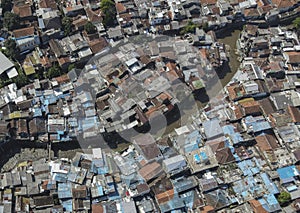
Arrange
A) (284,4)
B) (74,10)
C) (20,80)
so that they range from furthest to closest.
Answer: (284,4) < (74,10) < (20,80)

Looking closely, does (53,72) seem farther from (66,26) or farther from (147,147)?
(147,147)

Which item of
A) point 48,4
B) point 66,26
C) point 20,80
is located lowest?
point 20,80

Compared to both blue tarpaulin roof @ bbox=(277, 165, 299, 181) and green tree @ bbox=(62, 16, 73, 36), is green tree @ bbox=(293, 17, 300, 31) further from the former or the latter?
green tree @ bbox=(62, 16, 73, 36)

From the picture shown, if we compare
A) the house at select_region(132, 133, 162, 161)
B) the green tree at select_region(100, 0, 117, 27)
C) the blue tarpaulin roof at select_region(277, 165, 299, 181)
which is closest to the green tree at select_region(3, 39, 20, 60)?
the green tree at select_region(100, 0, 117, 27)

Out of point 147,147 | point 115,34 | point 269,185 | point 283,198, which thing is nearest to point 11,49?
point 115,34

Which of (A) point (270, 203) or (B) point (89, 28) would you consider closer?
(A) point (270, 203)

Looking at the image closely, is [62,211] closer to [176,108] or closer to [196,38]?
[176,108]
